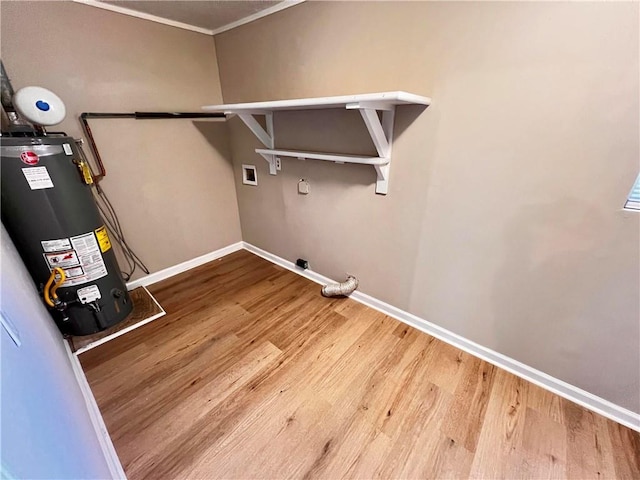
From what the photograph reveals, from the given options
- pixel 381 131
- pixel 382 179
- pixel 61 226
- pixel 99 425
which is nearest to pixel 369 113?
pixel 381 131

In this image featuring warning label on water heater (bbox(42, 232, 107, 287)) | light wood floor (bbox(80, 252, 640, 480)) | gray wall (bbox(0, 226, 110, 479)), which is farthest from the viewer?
warning label on water heater (bbox(42, 232, 107, 287))

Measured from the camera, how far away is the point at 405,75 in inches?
55.7

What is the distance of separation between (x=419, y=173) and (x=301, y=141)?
94 centimetres

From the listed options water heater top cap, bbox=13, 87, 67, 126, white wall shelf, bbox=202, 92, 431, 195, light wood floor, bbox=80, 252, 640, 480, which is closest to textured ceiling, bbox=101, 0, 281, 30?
white wall shelf, bbox=202, 92, 431, 195

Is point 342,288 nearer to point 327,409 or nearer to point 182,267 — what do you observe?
point 327,409

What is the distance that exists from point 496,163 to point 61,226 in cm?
235

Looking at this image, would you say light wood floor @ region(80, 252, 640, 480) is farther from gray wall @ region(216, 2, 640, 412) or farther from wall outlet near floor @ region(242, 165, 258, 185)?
wall outlet near floor @ region(242, 165, 258, 185)

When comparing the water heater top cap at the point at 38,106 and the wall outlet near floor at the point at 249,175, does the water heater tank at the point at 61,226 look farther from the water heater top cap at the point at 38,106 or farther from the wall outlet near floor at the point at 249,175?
the wall outlet near floor at the point at 249,175

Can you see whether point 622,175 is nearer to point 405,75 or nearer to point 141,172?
point 405,75

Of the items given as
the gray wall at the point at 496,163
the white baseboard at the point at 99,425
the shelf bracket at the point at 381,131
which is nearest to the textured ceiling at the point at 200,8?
the gray wall at the point at 496,163

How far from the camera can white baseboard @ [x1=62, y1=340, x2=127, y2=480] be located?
1.10 m

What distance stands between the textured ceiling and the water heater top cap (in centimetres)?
81

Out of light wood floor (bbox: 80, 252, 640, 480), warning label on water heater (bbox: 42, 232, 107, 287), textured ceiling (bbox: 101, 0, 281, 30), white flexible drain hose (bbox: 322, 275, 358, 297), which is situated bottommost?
light wood floor (bbox: 80, 252, 640, 480)

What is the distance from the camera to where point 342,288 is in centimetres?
211
